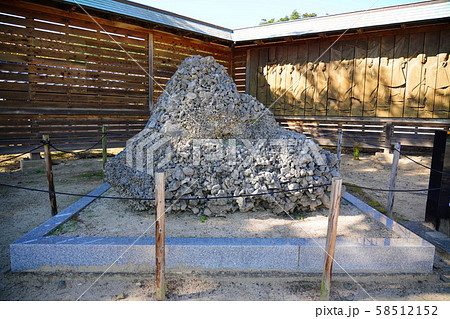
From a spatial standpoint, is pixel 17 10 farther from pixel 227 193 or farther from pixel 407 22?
pixel 407 22

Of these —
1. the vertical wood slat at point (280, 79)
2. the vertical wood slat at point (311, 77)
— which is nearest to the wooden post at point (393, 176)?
the vertical wood slat at point (311, 77)

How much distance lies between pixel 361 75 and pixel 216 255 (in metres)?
9.01

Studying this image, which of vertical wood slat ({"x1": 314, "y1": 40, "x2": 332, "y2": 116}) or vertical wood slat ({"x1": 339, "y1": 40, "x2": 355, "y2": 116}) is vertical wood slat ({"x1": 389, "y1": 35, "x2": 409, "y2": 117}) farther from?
vertical wood slat ({"x1": 314, "y1": 40, "x2": 332, "y2": 116})

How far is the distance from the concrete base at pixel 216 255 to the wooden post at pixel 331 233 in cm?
48

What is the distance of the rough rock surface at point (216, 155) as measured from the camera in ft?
14.3

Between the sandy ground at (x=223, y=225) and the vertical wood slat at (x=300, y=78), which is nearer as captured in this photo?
the sandy ground at (x=223, y=225)

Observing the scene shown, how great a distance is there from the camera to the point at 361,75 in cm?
1005

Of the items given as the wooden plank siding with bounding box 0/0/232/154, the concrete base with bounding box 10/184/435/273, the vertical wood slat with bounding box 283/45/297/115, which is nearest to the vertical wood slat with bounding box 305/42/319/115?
the vertical wood slat with bounding box 283/45/297/115

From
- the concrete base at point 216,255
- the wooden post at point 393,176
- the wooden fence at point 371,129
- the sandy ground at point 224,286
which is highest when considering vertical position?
the wooden fence at point 371,129

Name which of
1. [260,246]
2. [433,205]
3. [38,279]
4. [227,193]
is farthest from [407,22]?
[38,279]

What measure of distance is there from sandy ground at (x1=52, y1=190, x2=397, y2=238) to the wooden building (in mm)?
Result: 5243

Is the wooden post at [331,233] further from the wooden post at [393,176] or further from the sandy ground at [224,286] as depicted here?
the wooden post at [393,176]

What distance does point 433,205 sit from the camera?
4695 mm

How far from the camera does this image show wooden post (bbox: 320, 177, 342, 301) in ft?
9.43
